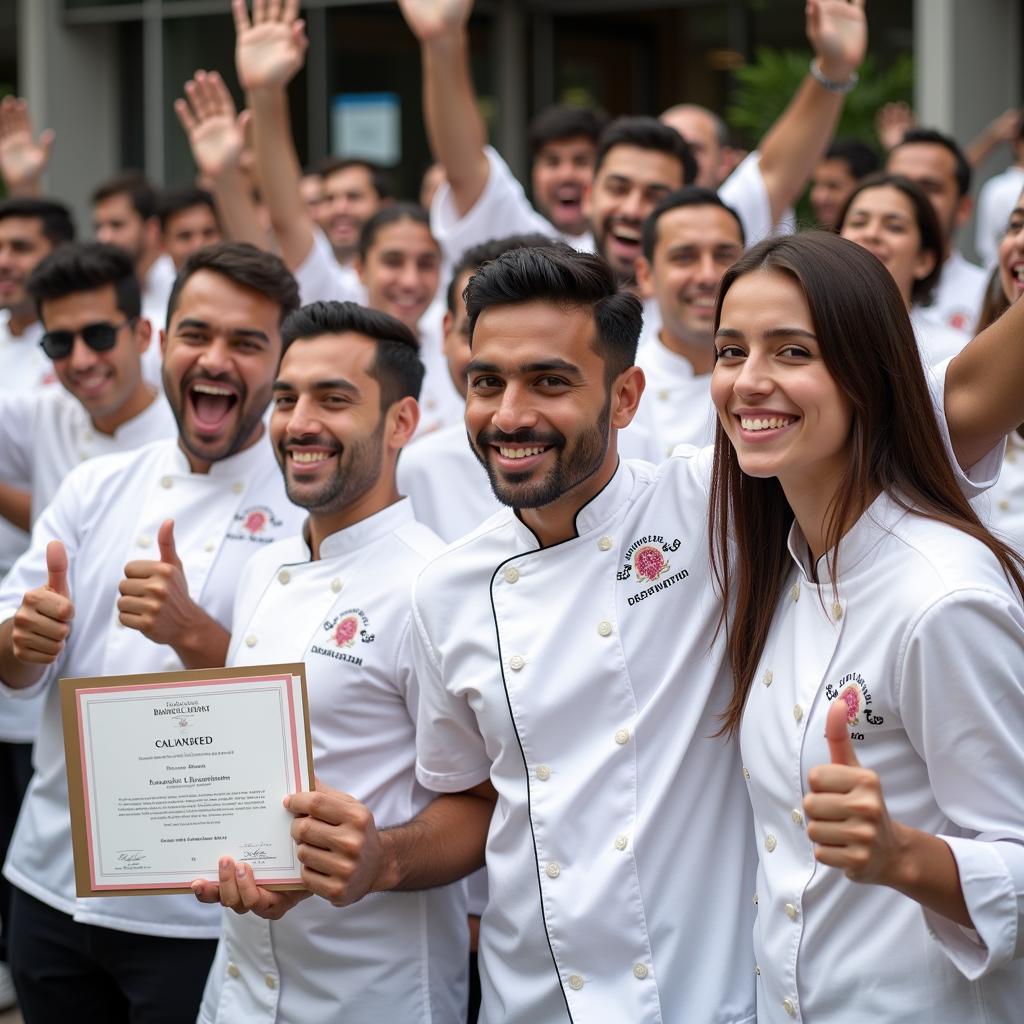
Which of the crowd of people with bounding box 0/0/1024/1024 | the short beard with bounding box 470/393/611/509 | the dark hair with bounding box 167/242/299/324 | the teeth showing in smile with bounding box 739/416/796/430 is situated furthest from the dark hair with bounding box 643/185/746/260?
the teeth showing in smile with bounding box 739/416/796/430

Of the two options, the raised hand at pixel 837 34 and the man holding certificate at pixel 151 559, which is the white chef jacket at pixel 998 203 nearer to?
the raised hand at pixel 837 34

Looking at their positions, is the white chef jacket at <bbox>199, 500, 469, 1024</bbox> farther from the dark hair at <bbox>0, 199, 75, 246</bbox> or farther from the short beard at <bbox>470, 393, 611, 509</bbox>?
the dark hair at <bbox>0, 199, 75, 246</bbox>

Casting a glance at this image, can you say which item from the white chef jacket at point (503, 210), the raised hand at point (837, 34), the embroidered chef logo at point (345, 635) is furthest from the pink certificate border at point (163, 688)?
the raised hand at point (837, 34)

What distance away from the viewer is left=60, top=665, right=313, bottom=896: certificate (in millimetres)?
2434

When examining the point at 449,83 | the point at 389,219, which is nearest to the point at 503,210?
the point at 449,83

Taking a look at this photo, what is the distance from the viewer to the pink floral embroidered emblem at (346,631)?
2734 millimetres

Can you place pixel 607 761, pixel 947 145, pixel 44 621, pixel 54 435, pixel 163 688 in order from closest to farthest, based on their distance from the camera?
pixel 607 761 → pixel 163 688 → pixel 44 621 → pixel 54 435 → pixel 947 145

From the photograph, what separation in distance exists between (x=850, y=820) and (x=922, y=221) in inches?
115

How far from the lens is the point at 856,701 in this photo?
2.06 meters

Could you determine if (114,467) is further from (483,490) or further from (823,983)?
(823,983)

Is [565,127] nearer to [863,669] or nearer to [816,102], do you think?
[816,102]

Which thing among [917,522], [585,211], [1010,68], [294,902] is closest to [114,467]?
[294,902]

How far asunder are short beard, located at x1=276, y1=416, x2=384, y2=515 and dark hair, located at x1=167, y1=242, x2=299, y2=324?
63 cm

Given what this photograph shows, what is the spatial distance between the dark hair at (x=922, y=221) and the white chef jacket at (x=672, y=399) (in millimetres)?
932
